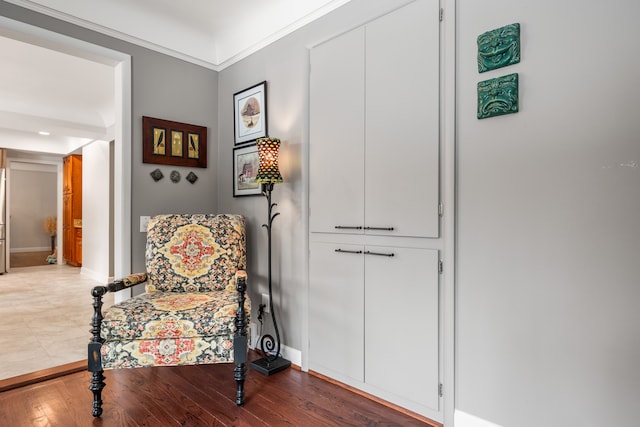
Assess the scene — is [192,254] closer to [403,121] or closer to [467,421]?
[403,121]

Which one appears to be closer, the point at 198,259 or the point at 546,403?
the point at 546,403

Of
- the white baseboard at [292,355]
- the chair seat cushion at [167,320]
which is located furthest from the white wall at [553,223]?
the chair seat cushion at [167,320]

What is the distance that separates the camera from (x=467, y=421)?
5.74 feet

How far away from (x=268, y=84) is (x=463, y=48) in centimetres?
150

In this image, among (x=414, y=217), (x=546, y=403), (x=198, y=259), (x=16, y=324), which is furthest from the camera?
(x=16, y=324)

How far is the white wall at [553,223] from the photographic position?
1379mm

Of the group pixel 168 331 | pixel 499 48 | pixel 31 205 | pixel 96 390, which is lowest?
pixel 96 390

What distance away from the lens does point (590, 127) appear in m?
1.44

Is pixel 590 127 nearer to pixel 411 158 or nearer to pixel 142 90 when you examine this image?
pixel 411 158

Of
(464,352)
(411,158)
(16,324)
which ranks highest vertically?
(411,158)

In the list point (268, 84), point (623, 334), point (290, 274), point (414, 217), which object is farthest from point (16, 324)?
point (623, 334)

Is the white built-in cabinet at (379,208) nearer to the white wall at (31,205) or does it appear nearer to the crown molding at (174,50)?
the crown molding at (174,50)

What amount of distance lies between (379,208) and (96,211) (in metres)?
5.57

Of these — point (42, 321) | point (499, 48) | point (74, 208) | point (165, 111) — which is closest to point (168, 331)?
point (165, 111)
